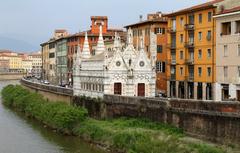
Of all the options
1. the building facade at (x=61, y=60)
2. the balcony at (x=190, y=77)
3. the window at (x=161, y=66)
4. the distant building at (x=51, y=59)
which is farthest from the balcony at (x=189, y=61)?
the distant building at (x=51, y=59)

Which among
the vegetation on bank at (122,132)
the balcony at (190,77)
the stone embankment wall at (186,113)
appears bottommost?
the vegetation on bank at (122,132)

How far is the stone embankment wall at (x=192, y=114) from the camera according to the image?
3697 centimetres

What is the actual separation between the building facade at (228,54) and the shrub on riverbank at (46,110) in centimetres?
1609

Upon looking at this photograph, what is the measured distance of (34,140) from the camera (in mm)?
56281

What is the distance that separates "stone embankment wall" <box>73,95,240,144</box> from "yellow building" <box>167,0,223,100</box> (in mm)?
14667

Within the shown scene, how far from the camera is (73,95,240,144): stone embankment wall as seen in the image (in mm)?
36969

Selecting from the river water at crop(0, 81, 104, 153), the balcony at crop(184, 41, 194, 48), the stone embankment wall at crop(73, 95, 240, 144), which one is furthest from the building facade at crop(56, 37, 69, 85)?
the stone embankment wall at crop(73, 95, 240, 144)

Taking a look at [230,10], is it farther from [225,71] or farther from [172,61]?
[172,61]

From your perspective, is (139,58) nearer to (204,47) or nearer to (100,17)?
(204,47)

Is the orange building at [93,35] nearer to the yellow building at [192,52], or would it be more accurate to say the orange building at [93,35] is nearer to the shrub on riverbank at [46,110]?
the shrub on riverbank at [46,110]

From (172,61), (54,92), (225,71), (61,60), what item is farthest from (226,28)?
(61,60)

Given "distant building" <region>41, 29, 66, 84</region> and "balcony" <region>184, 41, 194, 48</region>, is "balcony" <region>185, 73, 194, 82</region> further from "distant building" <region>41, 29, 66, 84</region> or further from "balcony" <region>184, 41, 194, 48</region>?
"distant building" <region>41, 29, 66, 84</region>

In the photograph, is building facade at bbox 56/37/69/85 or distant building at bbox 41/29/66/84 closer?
building facade at bbox 56/37/69/85

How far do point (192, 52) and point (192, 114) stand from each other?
2694 centimetres
